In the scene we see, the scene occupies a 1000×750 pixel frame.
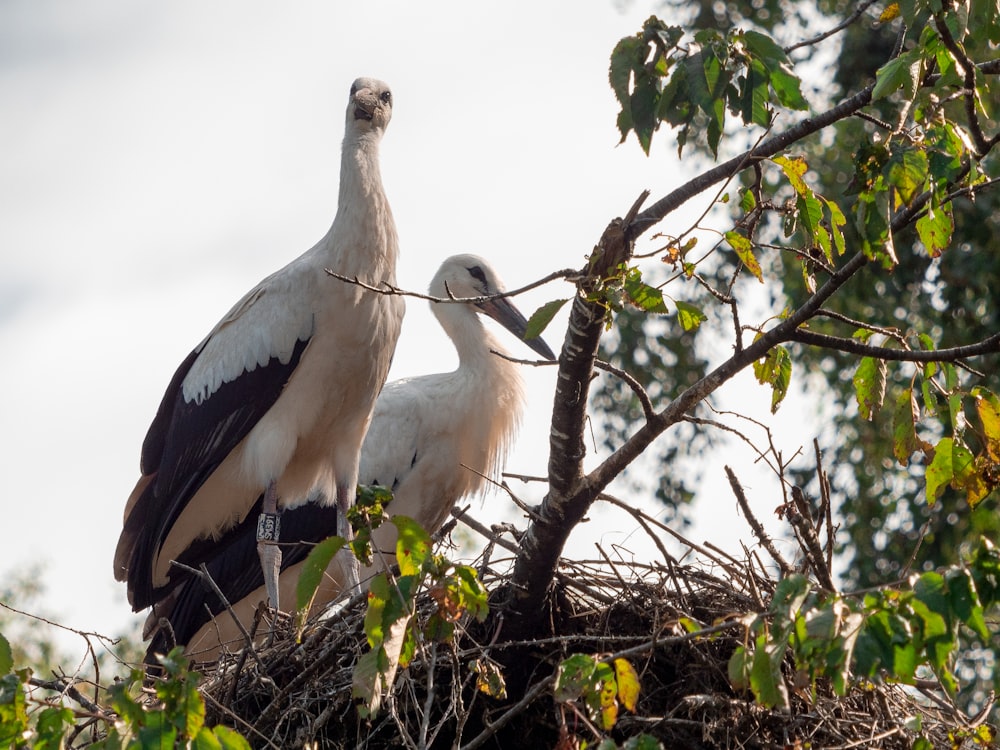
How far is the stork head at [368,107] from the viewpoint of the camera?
5.23m

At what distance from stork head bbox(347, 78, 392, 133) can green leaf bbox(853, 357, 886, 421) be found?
9.00ft

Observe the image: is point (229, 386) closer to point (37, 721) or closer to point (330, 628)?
point (330, 628)

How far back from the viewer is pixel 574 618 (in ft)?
12.2

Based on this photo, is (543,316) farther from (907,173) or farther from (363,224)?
(363,224)

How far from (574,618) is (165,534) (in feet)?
6.93

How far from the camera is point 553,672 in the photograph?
132 inches

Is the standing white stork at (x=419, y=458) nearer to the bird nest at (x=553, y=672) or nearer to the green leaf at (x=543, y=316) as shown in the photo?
the bird nest at (x=553, y=672)

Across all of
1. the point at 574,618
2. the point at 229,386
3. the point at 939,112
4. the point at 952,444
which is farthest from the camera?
the point at 229,386

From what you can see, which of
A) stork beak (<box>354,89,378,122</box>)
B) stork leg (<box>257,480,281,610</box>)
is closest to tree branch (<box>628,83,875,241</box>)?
stork beak (<box>354,89,378,122</box>)

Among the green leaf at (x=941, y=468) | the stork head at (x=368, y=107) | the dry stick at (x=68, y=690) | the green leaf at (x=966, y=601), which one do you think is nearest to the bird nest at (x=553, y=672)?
the dry stick at (x=68, y=690)

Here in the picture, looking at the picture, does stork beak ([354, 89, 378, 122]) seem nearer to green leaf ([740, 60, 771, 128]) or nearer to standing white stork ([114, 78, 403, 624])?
standing white stork ([114, 78, 403, 624])

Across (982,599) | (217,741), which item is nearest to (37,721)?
(217,741)

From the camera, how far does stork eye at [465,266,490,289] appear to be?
20.4ft

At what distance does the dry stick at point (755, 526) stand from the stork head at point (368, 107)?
8.60 feet
